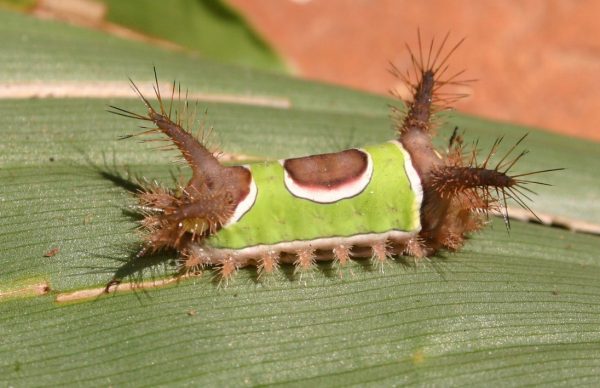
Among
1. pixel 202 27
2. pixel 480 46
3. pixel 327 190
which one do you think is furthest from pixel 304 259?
pixel 480 46

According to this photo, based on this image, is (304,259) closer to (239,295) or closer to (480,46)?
(239,295)

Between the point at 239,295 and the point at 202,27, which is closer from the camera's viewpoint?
the point at 239,295

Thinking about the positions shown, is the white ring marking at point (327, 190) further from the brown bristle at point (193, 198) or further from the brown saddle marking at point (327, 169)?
the brown bristle at point (193, 198)

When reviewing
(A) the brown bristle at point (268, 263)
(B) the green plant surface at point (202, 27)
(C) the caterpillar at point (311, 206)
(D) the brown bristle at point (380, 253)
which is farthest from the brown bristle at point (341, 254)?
(B) the green plant surface at point (202, 27)

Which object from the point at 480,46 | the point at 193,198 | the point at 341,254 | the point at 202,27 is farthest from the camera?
the point at 480,46

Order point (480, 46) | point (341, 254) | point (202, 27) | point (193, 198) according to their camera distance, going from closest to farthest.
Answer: point (193, 198) < point (341, 254) < point (202, 27) < point (480, 46)

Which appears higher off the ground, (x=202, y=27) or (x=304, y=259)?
(x=202, y=27)

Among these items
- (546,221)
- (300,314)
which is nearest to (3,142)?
(300,314)

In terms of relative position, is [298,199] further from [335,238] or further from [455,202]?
[455,202]
